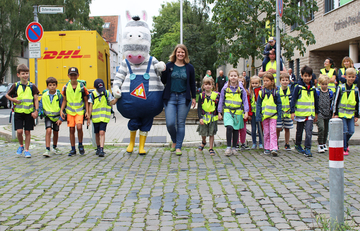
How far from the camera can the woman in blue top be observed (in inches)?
280

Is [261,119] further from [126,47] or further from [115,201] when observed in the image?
[115,201]

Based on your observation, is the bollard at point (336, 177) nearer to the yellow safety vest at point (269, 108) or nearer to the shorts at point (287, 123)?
the yellow safety vest at point (269, 108)

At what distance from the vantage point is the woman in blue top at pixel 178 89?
712 centimetres

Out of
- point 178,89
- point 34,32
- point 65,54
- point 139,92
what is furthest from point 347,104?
point 65,54

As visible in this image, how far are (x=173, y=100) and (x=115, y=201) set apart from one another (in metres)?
3.09

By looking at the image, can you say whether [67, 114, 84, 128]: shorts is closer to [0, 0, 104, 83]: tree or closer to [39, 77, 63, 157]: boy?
[39, 77, 63, 157]: boy

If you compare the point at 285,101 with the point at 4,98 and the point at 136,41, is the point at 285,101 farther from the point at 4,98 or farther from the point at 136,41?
the point at 4,98

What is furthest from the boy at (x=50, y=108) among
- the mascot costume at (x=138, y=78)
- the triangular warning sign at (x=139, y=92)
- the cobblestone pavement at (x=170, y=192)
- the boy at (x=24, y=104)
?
the triangular warning sign at (x=139, y=92)

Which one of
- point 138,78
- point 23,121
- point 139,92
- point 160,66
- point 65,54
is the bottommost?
point 23,121

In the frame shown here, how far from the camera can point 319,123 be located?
759cm

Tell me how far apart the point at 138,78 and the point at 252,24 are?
30.5ft

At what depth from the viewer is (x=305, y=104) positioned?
730 centimetres

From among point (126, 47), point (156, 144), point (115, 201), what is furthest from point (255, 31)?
point (115, 201)

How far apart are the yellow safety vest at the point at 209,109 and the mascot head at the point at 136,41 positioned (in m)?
1.45
